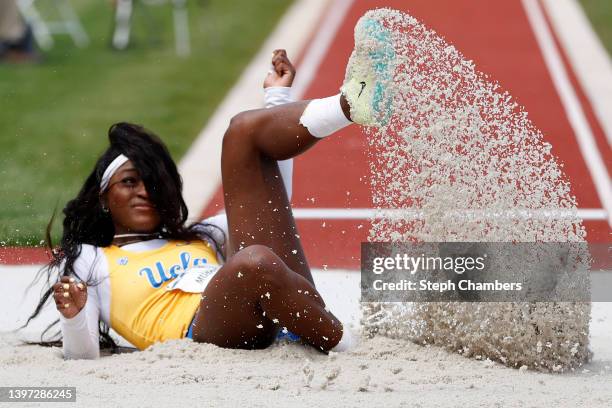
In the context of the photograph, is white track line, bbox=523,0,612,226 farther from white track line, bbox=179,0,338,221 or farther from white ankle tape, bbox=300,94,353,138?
white ankle tape, bbox=300,94,353,138

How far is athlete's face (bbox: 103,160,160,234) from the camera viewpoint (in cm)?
448

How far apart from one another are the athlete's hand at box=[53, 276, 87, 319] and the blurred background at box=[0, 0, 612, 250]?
2.08 meters

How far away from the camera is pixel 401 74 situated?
164 inches

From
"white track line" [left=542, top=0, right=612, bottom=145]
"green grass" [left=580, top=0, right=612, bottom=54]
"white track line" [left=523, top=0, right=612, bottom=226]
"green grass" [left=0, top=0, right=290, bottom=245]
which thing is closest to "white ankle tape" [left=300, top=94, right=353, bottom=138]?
"green grass" [left=0, top=0, right=290, bottom=245]

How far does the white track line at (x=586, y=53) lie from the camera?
33.6 ft

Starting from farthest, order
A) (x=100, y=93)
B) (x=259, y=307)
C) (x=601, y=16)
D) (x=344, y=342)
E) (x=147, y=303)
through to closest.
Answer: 1. (x=601, y=16)
2. (x=100, y=93)
3. (x=147, y=303)
4. (x=344, y=342)
5. (x=259, y=307)

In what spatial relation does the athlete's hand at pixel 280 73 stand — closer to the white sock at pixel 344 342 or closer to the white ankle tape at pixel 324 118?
the white ankle tape at pixel 324 118

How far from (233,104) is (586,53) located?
11.8 ft

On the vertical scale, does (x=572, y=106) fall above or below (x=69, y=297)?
above

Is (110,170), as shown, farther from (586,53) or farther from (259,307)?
(586,53)

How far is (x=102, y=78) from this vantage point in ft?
39.5

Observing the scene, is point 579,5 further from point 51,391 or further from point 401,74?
point 51,391

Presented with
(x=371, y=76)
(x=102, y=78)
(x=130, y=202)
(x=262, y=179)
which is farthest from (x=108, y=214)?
(x=102, y=78)

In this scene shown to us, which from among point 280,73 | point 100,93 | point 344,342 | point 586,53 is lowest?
point 344,342
